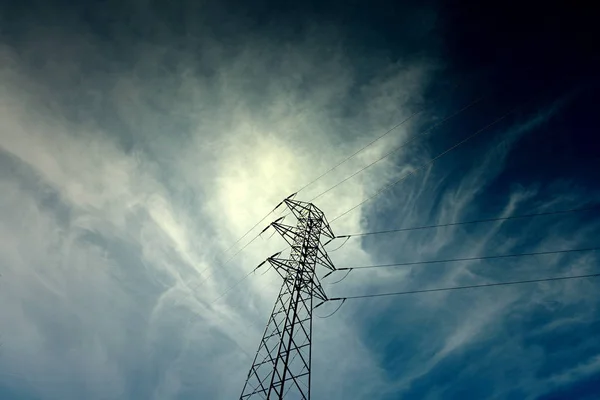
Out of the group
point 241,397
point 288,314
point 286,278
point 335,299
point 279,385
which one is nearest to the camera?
point 279,385

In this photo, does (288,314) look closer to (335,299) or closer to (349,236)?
(335,299)

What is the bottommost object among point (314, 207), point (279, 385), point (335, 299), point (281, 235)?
point (279, 385)

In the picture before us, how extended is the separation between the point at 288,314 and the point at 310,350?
2.18 m

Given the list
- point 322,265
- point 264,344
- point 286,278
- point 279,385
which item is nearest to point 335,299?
point 322,265

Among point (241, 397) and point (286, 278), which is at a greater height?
point (286, 278)

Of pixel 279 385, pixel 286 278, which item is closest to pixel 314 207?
pixel 286 278

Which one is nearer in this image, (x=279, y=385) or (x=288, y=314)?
(x=279, y=385)

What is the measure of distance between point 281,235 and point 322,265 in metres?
3.03

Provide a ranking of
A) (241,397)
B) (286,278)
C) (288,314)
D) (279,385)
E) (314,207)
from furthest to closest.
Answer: (314,207) < (286,278) < (288,314) < (241,397) < (279,385)

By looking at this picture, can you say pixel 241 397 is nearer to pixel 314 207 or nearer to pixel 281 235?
pixel 281 235

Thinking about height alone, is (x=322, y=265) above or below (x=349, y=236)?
below

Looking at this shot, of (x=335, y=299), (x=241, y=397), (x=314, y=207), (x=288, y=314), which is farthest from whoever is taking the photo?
(x=314, y=207)

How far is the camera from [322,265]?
17406mm

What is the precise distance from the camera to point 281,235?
1744 cm
